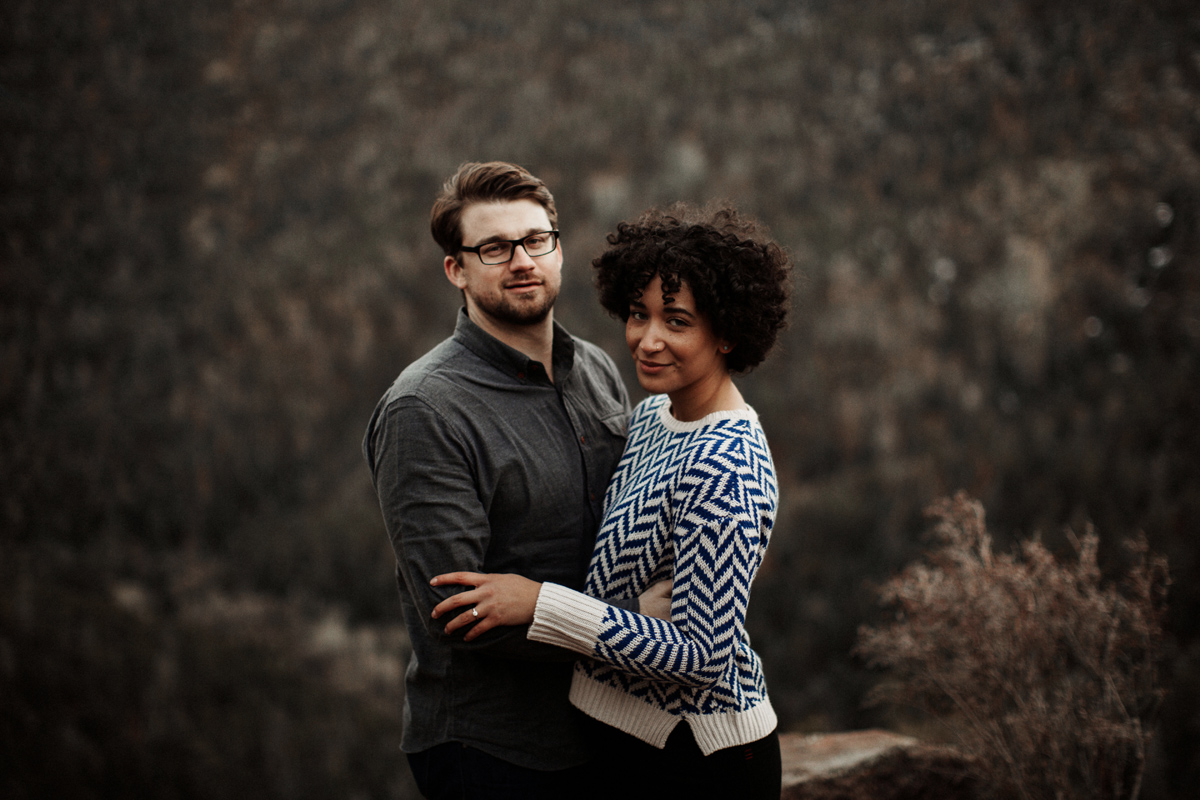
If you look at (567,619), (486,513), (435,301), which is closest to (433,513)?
(486,513)

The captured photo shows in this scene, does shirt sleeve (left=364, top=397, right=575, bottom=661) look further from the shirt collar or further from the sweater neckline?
the sweater neckline

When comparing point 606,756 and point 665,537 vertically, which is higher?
point 665,537

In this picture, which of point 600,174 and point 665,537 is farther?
point 600,174

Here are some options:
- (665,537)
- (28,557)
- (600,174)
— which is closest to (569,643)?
(665,537)

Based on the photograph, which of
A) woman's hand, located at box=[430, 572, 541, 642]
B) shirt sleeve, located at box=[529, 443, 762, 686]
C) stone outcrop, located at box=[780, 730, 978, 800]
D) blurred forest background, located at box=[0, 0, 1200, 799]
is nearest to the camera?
shirt sleeve, located at box=[529, 443, 762, 686]

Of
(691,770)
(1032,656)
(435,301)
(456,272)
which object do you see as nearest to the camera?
(691,770)

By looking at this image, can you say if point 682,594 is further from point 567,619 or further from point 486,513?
point 486,513

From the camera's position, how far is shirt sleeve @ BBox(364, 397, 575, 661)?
1.64 m

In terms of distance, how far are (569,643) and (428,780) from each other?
1.94 ft

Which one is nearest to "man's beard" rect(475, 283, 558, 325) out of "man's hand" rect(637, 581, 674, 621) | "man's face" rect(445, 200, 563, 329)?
"man's face" rect(445, 200, 563, 329)

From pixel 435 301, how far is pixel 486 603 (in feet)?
32.7

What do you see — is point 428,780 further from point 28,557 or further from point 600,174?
point 600,174

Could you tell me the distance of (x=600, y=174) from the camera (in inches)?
471

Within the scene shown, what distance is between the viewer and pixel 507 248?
1.93 meters
